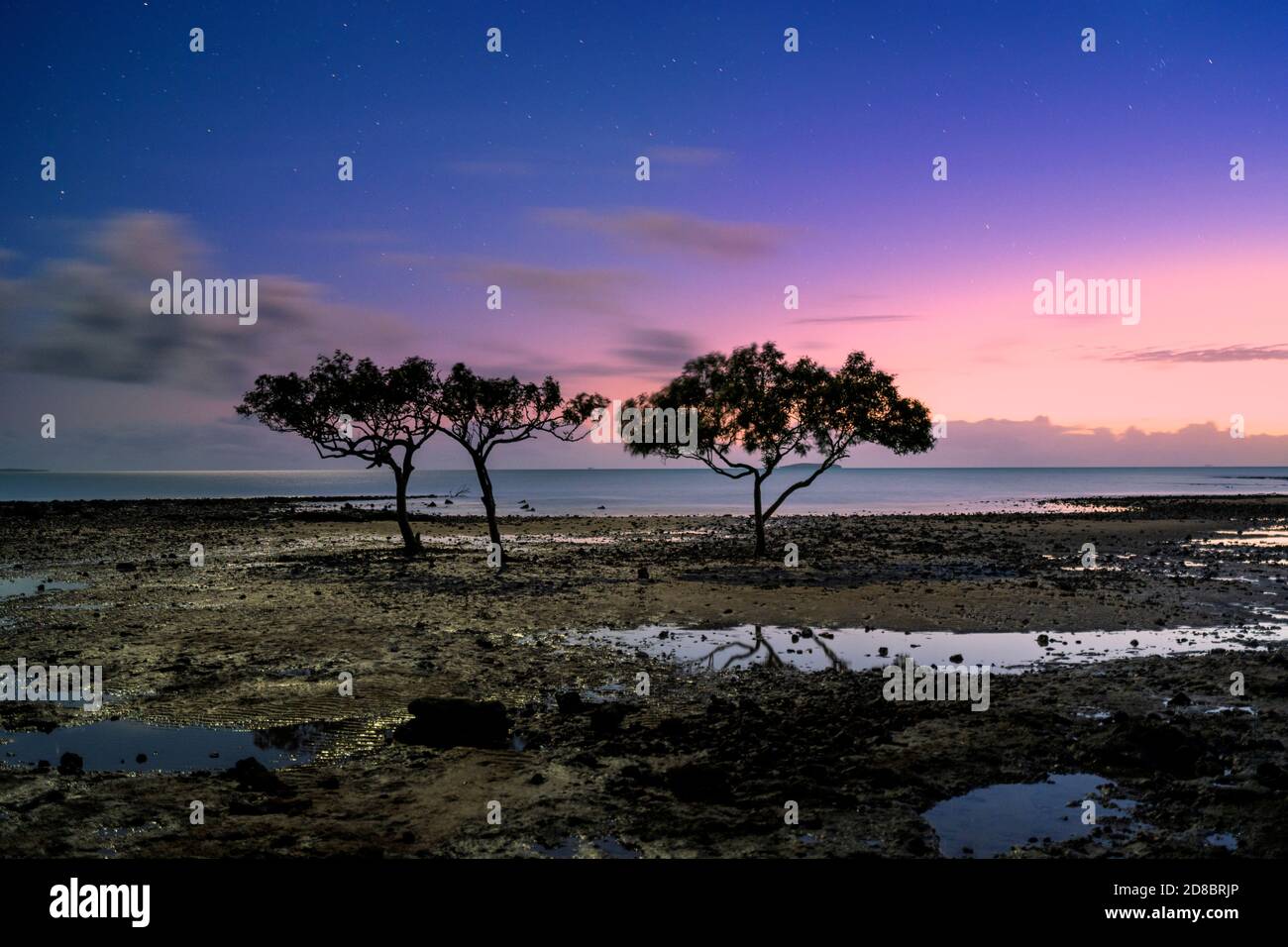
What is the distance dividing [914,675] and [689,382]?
2483 cm

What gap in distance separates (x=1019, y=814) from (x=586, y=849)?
4.43 m

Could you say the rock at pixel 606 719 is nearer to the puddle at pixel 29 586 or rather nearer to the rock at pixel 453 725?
the rock at pixel 453 725

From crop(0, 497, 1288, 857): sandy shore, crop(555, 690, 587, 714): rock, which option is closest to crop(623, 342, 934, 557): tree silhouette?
crop(0, 497, 1288, 857): sandy shore

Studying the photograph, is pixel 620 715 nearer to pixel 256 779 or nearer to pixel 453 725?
pixel 453 725

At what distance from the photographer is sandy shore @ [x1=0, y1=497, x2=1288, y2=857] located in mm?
7582

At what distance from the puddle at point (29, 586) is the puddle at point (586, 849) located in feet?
80.3

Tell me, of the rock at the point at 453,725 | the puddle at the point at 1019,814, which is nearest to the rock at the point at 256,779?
the rock at the point at 453,725

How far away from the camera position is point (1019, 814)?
7965mm

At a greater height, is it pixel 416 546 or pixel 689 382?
pixel 689 382

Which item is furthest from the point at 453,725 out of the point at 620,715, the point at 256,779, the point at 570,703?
the point at 256,779
